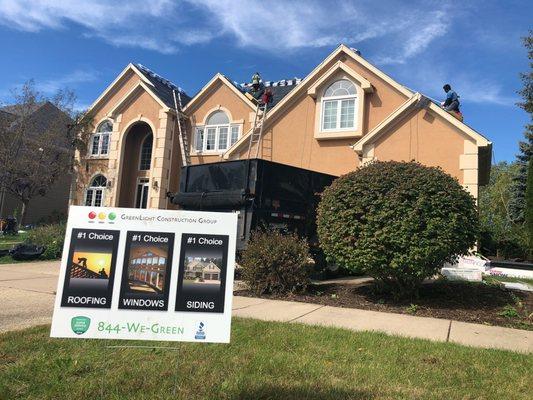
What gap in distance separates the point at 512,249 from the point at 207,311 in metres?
19.8

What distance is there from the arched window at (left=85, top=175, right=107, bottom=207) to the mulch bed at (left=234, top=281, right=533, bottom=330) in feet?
66.7

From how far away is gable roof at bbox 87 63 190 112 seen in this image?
2584cm

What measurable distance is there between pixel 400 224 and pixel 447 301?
1.82 metres

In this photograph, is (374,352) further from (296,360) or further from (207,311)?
(207,311)

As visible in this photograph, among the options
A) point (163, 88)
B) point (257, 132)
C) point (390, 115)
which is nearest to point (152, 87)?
point (163, 88)

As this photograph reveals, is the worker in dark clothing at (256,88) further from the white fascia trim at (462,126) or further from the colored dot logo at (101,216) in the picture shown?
the colored dot logo at (101,216)

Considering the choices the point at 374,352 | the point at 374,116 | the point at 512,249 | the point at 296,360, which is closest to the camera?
the point at 296,360

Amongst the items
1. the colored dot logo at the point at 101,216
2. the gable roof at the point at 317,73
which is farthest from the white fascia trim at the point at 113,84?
the colored dot logo at the point at 101,216

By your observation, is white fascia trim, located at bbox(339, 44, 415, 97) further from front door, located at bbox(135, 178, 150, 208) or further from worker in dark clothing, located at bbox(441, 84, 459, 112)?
front door, located at bbox(135, 178, 150, 208)

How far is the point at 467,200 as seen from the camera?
8.19 m

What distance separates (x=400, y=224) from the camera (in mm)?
7828

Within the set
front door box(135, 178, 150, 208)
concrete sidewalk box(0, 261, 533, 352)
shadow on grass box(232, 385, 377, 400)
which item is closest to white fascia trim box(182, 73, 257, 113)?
front door box(135, 178, 150, 208)

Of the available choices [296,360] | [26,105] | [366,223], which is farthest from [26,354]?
[26,105]

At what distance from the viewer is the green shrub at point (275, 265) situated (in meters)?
9.01
